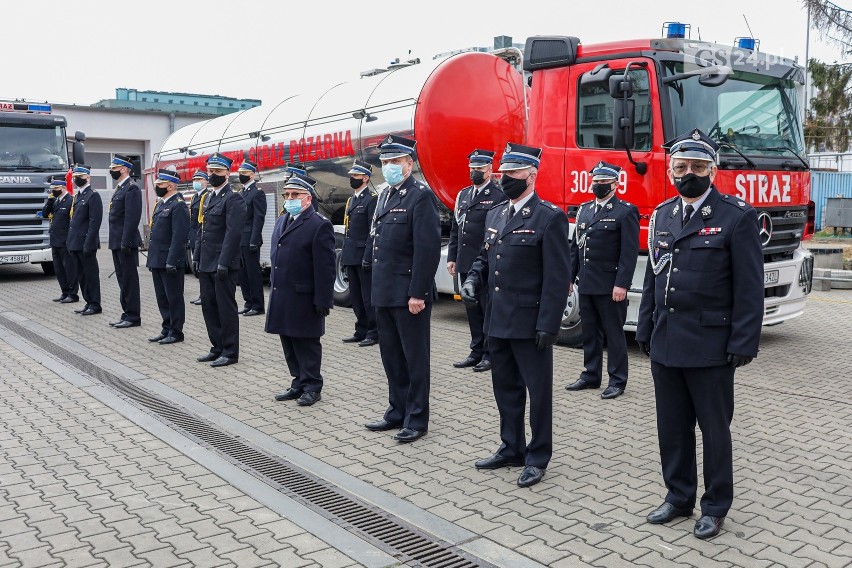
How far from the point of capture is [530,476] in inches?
191

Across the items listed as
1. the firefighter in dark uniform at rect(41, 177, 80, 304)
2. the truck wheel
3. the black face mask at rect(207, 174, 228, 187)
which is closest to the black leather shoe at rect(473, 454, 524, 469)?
the truck wheel

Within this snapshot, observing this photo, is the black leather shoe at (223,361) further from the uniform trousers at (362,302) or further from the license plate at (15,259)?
the license plate at (15,259)

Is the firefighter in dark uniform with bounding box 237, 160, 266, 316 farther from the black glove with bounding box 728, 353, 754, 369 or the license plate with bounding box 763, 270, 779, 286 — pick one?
the black glove with bounding box 728, 353, 754, 369

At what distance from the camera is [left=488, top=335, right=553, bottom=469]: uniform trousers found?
4.89m

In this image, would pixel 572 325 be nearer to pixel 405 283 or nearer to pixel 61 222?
pixel 405 283

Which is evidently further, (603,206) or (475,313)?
(475,313)

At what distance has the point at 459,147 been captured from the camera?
9.83 meters

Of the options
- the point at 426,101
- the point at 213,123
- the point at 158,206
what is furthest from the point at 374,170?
the point at 213,123

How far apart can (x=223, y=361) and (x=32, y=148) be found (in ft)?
34.1

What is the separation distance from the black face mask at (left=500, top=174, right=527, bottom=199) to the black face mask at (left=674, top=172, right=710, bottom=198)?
107cm

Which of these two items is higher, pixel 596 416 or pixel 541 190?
pixel 541 190

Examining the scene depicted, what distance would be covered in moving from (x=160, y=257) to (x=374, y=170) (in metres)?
2.84

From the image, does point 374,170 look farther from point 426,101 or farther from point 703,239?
point 703,239

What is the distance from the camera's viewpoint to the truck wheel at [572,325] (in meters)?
8.60
